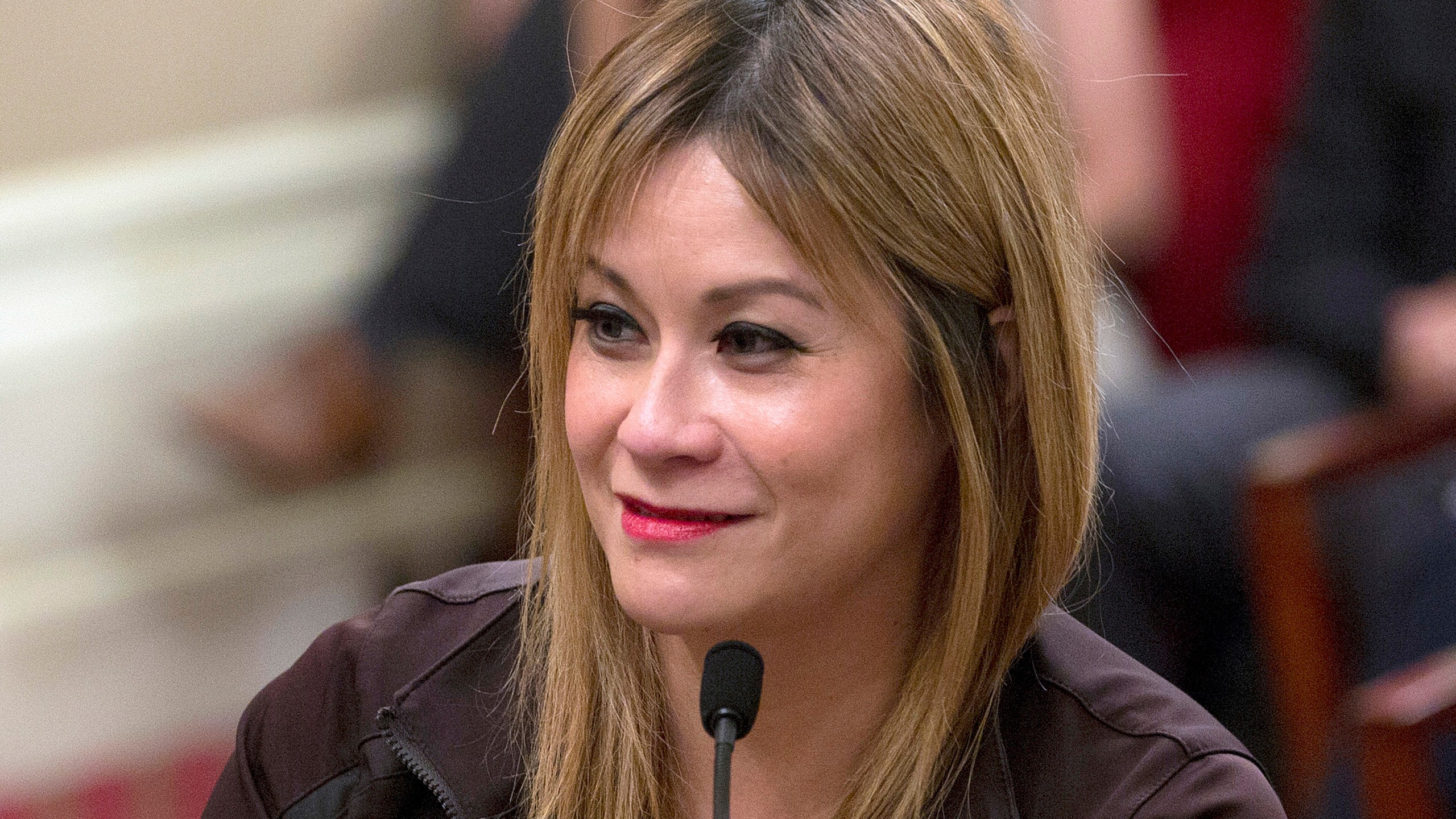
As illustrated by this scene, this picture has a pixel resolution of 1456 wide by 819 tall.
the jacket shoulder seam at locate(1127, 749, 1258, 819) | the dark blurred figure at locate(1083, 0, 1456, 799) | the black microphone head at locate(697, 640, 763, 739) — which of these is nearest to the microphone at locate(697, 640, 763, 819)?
the black microphone head at locate(697, 640, 763, 739)

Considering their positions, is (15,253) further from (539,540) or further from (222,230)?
(539,540)

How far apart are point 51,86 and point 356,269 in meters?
0.58

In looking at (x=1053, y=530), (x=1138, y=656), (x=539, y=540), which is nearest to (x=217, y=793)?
(x=539, y=540)

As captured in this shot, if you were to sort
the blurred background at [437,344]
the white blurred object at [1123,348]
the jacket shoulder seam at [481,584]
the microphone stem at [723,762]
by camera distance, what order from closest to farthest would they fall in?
the microphone stem at [723,762]
the jacket shoulder seam at [481,584]
the blurred background at [437,344]
the white blurred object at [1123,348]

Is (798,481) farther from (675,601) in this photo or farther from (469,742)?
(469,742)

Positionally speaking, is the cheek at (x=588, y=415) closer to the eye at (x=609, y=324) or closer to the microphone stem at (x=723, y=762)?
the eye at (x=609, y=324)

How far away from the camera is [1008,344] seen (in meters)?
1.35

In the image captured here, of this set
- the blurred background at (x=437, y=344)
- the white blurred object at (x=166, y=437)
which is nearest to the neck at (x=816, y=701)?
the blurred background at (x=437, y=344)

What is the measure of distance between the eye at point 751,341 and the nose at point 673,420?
0.03 metres

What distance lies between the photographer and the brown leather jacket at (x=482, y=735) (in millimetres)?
1335

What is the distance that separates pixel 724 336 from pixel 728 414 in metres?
0.06

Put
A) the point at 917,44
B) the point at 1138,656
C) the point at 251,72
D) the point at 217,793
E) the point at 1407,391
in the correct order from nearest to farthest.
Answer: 1. the point at 917,44
2. the point at 217,793
3. the point at 1138,656
4. the point at 1407,391
5. the point at 251,72

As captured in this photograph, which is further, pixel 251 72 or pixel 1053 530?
pixel 251 72

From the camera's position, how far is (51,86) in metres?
2.89
